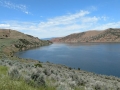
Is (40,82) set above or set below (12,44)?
above

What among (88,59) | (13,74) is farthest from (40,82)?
(88,59)

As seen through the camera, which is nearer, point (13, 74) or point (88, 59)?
point (13, 74)

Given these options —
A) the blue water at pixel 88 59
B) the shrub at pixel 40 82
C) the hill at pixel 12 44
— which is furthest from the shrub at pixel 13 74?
the hill at pixel 12 44

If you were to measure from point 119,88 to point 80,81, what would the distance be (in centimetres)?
305

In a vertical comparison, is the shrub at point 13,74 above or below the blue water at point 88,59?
above

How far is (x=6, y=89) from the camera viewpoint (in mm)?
4391

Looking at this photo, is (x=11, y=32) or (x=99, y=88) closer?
(x=99, y=88)

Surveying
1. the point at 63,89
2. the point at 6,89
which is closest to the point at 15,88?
the point at 6,89

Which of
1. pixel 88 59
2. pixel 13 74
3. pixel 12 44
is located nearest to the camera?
pixel 13 74

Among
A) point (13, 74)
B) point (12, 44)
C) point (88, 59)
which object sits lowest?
point (88, 59)

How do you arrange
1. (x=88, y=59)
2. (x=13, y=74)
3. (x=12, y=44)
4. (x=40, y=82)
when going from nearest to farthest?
(x=40, y=82) < (x=13, y=74) < (x=88, y=59) < (x=12, y=44)

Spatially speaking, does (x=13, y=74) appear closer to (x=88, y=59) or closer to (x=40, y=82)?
(x=40, y=82)

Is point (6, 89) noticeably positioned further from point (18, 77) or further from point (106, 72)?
point (106, 72)

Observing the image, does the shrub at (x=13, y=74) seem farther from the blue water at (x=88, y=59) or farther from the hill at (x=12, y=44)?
the hill at (x=12, y=44)
